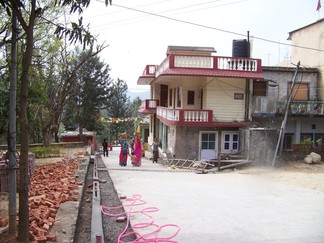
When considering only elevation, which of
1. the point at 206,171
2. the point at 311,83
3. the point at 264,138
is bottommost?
the point at 206,171

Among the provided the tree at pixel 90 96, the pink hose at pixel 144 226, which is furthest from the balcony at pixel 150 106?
the pink hose at pixel 144 226

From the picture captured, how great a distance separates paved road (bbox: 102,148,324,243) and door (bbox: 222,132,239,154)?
932 cm

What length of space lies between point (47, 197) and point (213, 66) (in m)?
15.6

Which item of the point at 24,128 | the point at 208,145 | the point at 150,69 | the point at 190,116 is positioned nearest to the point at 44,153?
the point at 190,116

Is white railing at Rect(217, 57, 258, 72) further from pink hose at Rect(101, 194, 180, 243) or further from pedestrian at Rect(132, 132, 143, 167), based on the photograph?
pink hose at Rect(101, 194, 180, 243)

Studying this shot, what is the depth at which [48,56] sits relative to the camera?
20047mm

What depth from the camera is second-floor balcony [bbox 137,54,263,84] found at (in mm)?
21219

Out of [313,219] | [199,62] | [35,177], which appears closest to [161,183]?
[35,177]

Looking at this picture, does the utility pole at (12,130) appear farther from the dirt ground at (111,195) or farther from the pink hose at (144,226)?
the pink hose at (144,226)

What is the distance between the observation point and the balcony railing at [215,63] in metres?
21.4

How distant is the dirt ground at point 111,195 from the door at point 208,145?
9.32ft

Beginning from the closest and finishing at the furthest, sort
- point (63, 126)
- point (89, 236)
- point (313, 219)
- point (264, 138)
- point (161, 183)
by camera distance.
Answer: point (89, 236) → point (313, 219) → point (161, 183) → point (264, 138) → point (63, 126)

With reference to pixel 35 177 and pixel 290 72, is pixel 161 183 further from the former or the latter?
pixel 290 72

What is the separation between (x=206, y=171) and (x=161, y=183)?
6100 millimetres
